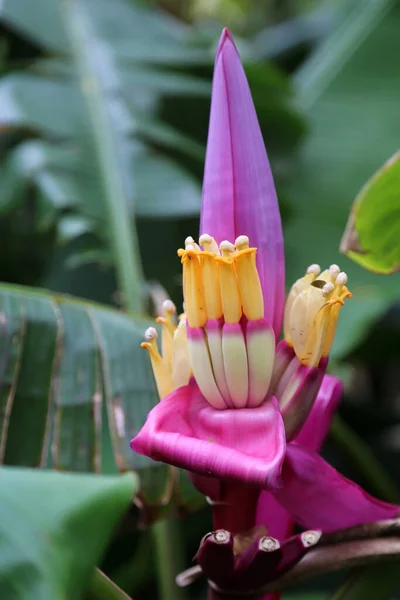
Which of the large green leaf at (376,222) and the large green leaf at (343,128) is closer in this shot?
the large green leaf at (376,222)

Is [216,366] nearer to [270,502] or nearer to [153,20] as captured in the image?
[270,502]

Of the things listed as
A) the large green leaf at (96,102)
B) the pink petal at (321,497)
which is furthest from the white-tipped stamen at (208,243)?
the large green leaf at (96,102)

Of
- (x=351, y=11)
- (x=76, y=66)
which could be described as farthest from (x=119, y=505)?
(x=351, y=11)

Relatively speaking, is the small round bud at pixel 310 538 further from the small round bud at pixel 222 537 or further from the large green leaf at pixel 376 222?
the large green leaf at pixel 376 222

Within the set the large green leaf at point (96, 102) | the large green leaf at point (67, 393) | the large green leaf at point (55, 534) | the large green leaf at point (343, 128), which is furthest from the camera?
the large green leaf at point (343, 128)

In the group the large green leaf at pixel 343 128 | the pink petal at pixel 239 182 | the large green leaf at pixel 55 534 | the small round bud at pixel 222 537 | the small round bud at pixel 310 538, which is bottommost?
the small round bud at pixel 310 538

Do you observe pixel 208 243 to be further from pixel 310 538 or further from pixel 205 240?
pixel 310 538

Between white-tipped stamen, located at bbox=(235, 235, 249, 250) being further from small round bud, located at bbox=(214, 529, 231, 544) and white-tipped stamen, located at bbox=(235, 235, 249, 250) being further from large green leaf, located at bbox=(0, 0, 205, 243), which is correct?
large green leaf, located at bbox=(0, 0, 205, 243)
